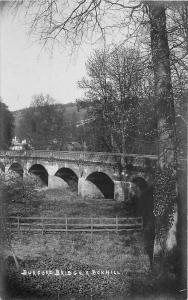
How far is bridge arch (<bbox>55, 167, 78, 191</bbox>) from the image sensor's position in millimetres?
35909

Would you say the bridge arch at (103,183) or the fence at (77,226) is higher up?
the bridge arch at (103,183)

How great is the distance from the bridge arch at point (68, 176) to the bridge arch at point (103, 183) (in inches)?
145

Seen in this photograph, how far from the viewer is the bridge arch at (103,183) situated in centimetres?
3197

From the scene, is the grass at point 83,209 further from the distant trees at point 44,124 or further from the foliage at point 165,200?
the distant trees at point 44,124

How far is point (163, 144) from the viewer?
10328mm

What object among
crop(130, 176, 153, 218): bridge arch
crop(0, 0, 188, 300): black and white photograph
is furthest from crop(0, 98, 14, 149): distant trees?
crop(130, 176, 153, 218): bridge arch

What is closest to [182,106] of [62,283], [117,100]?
[62,283]

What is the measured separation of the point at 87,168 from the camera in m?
31.3

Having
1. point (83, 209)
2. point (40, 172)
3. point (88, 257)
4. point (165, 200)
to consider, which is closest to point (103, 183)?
point (83, 209)

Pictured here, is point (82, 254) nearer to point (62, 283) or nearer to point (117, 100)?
point (62, 283)

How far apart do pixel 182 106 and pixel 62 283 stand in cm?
554

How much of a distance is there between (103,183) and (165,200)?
72.8 ft

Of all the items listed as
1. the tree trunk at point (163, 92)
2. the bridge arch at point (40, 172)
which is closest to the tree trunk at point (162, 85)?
the tree trunk at point (163, 92)

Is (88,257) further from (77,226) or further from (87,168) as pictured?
(87,168)
